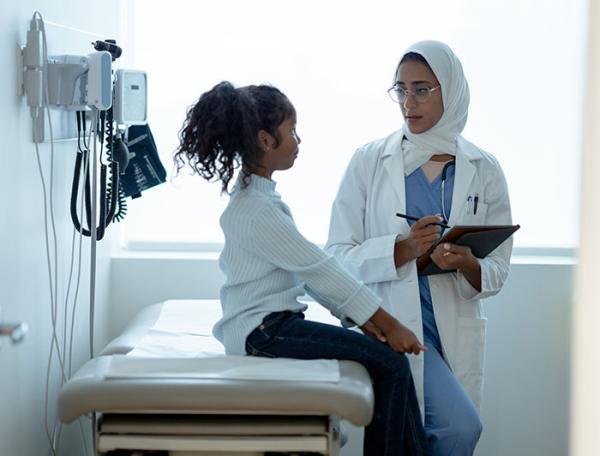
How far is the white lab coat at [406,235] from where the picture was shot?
8.36 feet

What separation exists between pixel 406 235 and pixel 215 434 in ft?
2.80

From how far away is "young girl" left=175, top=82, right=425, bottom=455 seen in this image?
2.15 m

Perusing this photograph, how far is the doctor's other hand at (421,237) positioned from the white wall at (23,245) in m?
0.85

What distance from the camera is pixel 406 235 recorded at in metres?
2.57

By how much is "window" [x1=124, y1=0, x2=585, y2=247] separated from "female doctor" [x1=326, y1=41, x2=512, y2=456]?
1.59 feet

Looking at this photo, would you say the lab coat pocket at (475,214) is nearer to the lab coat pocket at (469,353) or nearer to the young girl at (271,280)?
the lab coat pocket at (469,353)

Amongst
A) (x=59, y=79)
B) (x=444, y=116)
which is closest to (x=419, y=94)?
(x=444, y=116)

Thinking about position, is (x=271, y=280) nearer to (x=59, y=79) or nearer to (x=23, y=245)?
(x=23, y=245)

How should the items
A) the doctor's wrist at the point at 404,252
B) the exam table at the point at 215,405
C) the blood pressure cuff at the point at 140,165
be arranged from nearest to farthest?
1. the exam table at the point at 215,405
2. the doctor's wrist at the point at 404,252
3. the blood pressure cuff at the point at 140,165

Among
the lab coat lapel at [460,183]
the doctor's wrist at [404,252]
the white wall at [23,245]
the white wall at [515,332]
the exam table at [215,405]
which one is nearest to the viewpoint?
the exam table at [215,405]

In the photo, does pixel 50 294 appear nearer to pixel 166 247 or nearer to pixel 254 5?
pixel 166 247

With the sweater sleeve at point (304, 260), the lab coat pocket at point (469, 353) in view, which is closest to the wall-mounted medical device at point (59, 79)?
the sweater sleeve at point (304, 260)

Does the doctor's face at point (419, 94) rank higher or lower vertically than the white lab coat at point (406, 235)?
higher

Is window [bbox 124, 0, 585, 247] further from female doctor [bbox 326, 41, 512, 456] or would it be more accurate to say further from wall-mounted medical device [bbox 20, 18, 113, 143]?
wall-mounted medical device [bbox 20, 18, 113, 143]
